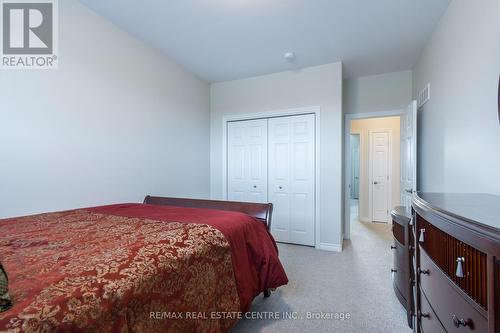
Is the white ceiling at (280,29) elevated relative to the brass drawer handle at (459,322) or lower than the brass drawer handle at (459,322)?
elevated

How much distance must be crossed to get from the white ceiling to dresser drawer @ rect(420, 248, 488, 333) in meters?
2.22

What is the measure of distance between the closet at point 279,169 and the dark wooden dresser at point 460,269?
7.58 feet

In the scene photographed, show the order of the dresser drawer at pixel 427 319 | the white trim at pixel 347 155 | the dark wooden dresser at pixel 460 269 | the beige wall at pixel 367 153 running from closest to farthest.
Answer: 1. the dark wooden dresser at pixel 460 269
2. the dresser drawer at pixel 427 319
3. the white trim at pixel 347 155
4. the beige wall at pixel 367 153

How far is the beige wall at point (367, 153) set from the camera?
4.57 metres

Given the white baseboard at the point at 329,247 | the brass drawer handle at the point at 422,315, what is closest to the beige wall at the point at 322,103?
the white baseboard at the point at 329,247

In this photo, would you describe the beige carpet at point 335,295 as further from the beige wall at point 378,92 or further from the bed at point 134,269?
the beige wall at point 378,92

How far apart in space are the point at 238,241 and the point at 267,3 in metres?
2.10

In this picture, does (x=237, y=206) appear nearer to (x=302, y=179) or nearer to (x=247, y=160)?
(x=302, y=179)

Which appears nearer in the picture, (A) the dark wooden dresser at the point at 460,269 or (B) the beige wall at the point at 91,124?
(A) the dark wooden dresser at the point at 460,269

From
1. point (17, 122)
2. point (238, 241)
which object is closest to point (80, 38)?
point (17, 122)

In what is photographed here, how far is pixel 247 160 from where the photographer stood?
3791mm

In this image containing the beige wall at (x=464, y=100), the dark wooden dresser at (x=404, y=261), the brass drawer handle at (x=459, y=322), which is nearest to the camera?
the brass drawer handle at (x=459, y=322)

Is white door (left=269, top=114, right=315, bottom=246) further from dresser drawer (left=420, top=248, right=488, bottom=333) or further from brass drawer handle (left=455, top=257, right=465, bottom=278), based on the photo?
brass drawer handle (left=455, top=257, right=465, bottom=278)

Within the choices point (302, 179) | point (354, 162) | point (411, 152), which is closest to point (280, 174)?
point (302, 179)
